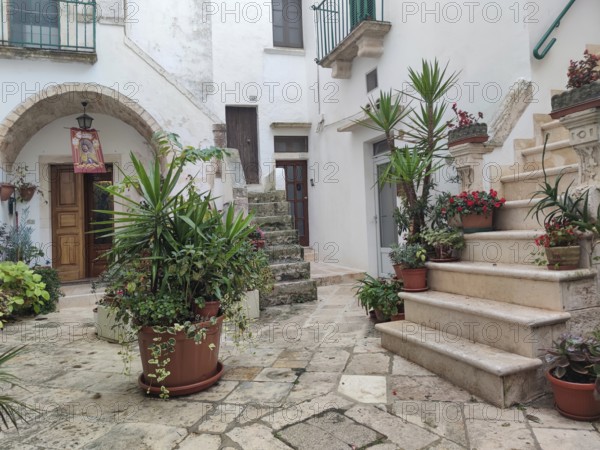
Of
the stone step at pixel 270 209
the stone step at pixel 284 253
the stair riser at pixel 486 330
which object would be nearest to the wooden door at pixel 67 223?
the stone step at pixel 270 209

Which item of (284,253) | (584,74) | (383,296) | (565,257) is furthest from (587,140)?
(284,253)

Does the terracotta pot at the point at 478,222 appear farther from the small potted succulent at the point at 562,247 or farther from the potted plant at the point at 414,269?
the small potted succulent at the point at 562,247

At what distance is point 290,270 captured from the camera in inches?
195

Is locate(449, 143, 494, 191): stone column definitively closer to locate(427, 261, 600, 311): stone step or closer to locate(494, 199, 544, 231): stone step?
locate(494, 199, 544, 231): stone step

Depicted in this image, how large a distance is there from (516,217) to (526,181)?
18.0 inches

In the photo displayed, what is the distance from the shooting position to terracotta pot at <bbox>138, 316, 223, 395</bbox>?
91.7 inches

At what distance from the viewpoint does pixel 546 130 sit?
12.0 feet

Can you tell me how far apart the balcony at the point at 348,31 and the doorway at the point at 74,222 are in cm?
428

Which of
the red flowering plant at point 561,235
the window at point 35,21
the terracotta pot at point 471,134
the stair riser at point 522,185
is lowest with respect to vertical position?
the red flowering plant at point 561,235

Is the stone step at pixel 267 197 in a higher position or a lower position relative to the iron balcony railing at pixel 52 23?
lower

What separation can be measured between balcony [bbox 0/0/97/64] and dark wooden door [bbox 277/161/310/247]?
3833mm

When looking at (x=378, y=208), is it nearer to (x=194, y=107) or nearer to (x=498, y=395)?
(x=194, y=107)

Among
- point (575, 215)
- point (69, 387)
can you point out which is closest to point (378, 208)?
point (575, 215)

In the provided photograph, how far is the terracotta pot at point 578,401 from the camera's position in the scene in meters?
1.85
